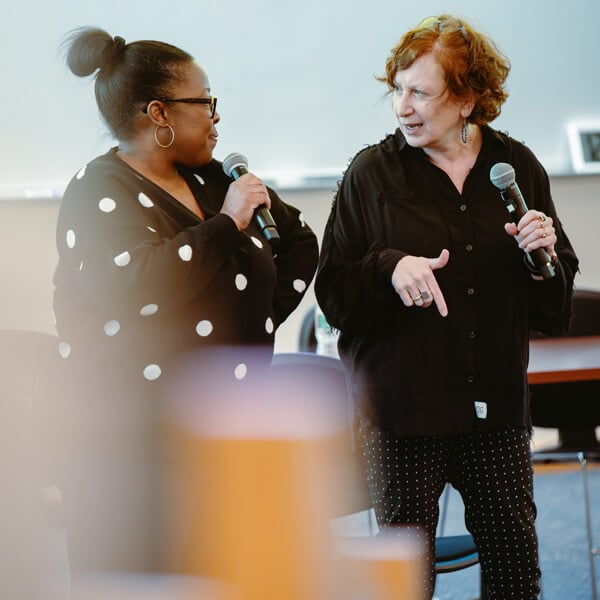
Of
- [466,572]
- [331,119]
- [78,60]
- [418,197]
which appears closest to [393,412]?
[418,197]

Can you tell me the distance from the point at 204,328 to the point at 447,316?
595mm

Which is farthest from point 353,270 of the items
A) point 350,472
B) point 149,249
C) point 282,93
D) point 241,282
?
point 282,93

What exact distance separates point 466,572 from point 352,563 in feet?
7.82

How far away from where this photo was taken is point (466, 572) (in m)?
3.26

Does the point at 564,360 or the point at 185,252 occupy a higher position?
the point at 185,252

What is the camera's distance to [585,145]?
468cm

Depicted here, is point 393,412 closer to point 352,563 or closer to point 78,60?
point 352,563

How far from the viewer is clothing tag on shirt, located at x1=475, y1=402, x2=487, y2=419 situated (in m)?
1.88

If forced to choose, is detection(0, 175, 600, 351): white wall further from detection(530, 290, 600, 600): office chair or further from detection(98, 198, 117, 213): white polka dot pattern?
detection(98, 198, 117, 213): white polka dot pattern

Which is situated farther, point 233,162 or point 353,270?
point 353,270

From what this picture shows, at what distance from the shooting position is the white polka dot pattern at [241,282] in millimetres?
1661

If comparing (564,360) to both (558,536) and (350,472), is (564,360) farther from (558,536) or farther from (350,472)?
(558,536)

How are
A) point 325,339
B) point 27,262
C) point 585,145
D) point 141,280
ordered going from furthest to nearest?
point 585,145 → point 27,262 → point 325,339 → point 141,280

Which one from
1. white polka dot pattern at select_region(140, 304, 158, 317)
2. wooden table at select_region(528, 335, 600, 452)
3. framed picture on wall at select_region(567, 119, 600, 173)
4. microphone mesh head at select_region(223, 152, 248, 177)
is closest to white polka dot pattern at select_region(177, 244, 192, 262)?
white polka dot pattern at select_region(140, 304, 158, 317)
